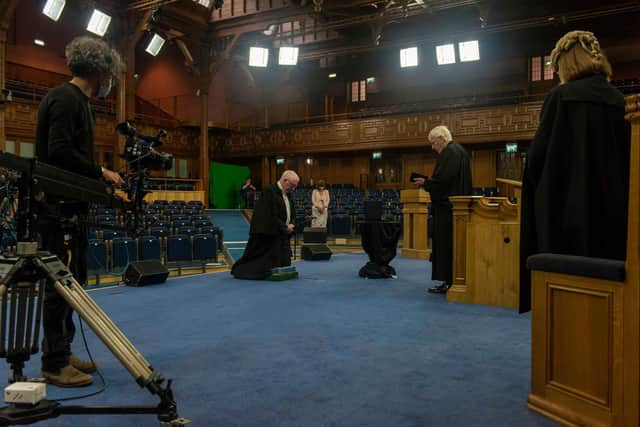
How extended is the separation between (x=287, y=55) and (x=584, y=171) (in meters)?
17.4

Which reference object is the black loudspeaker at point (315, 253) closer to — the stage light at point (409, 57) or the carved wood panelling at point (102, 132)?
the carved wood panelling at point (102, 132)

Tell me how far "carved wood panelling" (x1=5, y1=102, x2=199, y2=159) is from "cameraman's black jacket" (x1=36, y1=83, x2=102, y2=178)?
12.4 meters

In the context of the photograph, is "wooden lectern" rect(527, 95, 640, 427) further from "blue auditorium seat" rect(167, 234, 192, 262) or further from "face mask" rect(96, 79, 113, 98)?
"blue auditorium seat" rect(167, 234, 192, 262)

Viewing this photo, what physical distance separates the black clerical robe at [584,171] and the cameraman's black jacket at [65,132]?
6.31ft

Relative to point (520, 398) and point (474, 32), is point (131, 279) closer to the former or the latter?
point (520, 398)

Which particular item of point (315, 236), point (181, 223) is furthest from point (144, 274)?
point (315, 236)

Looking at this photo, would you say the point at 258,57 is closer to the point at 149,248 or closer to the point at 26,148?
the point at 26,148

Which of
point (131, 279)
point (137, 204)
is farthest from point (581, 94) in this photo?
point (131, 279)

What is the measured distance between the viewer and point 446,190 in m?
4.83

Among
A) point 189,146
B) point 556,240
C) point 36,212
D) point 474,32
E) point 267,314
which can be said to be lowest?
point 267,314

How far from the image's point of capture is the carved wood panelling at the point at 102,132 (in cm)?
1480

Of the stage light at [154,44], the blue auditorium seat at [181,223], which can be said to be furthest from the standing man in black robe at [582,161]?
the stage light at [154,44]

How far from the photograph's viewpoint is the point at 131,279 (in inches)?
218

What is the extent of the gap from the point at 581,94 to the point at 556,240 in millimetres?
588
